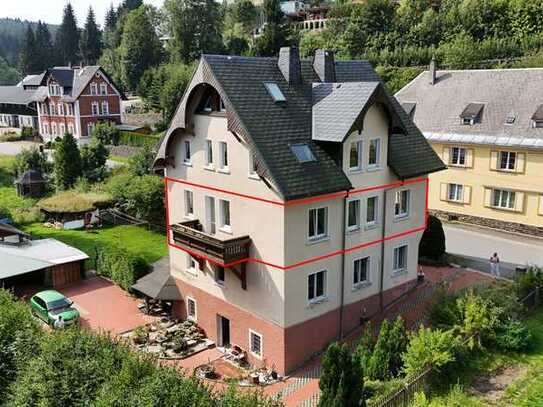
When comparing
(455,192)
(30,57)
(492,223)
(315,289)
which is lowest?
(492,223)

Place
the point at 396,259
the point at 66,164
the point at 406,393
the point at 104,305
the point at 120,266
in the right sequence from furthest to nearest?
the point at 66,164
the point at 120,266
the point at 104,305
the point at 396,259
the point at 406,393

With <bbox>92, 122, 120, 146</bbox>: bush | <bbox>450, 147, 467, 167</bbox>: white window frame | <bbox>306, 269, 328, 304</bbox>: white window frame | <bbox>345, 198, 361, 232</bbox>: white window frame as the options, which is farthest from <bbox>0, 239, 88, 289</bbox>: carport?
<bbox>92, 122, 120, 146</bbox>: bush

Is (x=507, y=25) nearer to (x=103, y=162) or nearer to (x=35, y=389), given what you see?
(x=103, y=162)

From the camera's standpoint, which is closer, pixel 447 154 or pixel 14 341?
pixel 14 341

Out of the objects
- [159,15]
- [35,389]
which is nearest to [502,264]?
[35,389]

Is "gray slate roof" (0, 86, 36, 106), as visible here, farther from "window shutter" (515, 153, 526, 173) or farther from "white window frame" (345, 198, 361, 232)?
"white window frame" (345, 198, 361, 232)

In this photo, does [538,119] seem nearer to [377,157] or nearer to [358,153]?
[377,157]

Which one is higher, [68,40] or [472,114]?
[68,40]

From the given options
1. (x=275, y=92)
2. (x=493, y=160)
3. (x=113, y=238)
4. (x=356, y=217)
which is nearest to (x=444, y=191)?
(x=493, y=160)
